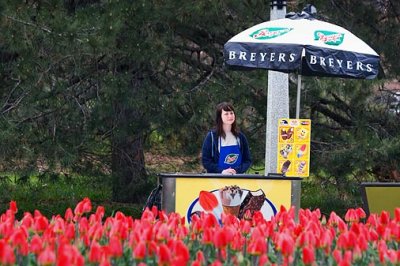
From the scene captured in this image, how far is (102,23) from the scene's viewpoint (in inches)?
443

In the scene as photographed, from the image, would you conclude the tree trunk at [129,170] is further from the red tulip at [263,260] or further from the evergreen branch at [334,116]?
the red tulip at [263,260]

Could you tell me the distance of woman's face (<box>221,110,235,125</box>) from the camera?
9.05m

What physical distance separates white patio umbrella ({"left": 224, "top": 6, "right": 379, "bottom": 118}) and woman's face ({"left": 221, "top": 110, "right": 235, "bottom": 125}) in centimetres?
69

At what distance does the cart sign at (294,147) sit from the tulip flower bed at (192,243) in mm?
4039

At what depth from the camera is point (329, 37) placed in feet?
31.9

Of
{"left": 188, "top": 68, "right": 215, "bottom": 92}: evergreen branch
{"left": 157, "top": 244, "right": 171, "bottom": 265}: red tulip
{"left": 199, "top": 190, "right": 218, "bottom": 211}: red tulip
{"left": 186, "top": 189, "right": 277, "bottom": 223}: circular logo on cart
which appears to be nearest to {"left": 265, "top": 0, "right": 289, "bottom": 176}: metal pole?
{"left": 186, "top": 189, "right": 277, "bottom": 223}: circular logo on cart

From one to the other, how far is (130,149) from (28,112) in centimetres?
208

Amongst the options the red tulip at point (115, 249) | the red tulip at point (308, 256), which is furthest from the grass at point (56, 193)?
the red tulip at point (308, 256)

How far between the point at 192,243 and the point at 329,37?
16.8ft

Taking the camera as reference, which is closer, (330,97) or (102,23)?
(102,23)

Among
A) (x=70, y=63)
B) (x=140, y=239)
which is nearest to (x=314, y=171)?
(x=70, y=63)

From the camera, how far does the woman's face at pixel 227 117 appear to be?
9.05 m

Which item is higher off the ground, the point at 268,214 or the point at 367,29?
the point at 367,29

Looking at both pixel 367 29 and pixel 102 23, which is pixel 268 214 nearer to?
pixel 102 23
